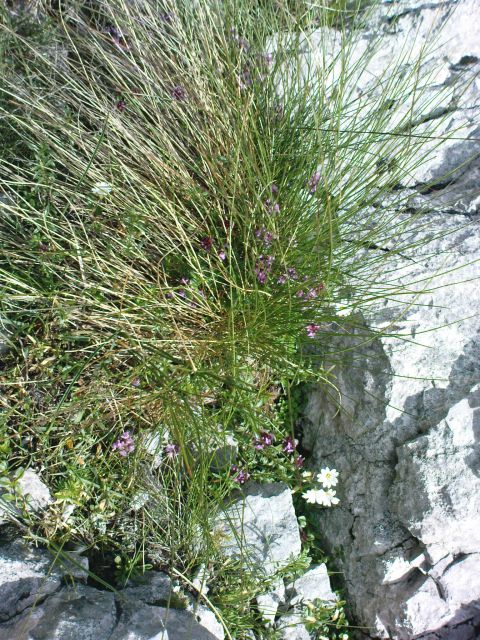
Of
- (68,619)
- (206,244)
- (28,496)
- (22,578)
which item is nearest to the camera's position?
(68,619)

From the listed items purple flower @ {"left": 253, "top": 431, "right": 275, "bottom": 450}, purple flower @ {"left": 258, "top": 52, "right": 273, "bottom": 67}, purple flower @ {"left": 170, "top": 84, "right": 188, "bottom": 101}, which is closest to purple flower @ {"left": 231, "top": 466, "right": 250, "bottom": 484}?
purple flower @ {"left": 253, "top": 431, "right": 275, "bottom": 450}

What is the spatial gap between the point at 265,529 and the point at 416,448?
0.66 m

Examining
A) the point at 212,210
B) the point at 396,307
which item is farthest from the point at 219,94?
the point at 396,307

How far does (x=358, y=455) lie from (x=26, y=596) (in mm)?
1272

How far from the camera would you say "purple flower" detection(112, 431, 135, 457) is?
1.90 metres

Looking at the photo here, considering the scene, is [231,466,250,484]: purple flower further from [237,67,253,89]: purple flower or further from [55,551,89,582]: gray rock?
[237,67,253,89]: purple flower

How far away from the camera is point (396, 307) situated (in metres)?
2.05

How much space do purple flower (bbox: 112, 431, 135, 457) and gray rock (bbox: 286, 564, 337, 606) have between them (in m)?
0.82

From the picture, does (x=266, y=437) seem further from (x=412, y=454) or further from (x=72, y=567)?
(x=72, y=567)

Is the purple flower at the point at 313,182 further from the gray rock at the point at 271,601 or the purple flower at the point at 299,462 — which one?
the gray rock at the point at 271,601

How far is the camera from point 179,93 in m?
2.12

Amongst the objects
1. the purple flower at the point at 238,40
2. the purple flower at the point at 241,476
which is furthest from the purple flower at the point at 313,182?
the purple flower at the point at 241,476

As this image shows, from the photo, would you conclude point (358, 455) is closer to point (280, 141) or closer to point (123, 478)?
point (123, 478)

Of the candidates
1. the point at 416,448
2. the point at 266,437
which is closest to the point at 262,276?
the point at 266,437
